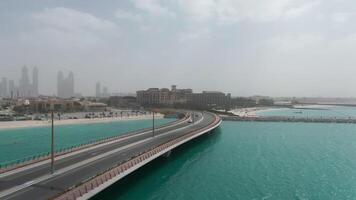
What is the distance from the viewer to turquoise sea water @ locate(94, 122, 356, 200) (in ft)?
121

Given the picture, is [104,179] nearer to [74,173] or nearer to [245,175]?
[74,173]

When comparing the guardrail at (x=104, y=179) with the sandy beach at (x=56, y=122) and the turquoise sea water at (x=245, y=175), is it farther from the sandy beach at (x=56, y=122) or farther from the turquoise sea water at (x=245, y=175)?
the sandy beach at (x=56, y=122)

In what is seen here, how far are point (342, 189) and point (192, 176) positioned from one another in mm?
17371

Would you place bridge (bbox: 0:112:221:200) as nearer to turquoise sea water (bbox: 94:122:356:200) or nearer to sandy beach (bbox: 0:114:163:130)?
turquoise sea water (bbox: 94:122:356:200)

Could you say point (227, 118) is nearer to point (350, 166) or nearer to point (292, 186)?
point (350, 166)

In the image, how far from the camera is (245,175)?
45094 millimetres

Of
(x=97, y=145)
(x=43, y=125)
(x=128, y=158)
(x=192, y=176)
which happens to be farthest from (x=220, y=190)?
(x=43, y=125)

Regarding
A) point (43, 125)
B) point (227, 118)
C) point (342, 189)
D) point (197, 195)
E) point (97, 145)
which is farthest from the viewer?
point (227, 118)

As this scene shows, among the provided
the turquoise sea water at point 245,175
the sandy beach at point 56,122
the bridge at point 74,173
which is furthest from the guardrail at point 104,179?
the sandy beach at point 56,122

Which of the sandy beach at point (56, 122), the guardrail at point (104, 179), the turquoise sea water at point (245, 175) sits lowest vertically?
the turquoise sea water at point (245, 175)

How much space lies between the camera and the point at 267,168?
49688 mm

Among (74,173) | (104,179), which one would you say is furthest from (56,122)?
(104,179)

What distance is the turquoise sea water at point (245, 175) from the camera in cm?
3694

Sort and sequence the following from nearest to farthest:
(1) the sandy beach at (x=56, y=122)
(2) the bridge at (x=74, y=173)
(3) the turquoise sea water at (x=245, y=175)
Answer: (2) the bridge at (x=74, y=173) < (3) the turquoise sea water at (x=245, y=175) < (1) the sandy beach at (x=56, y=122)
